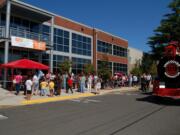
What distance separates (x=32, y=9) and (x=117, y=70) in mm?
29382

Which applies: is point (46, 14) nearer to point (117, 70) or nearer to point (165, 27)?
point (165, 27)

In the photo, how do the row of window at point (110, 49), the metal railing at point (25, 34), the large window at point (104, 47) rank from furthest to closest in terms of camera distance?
the row of window at point (110, 49) < the large window at point (104, 47) < the metal railing at point (25, 34)

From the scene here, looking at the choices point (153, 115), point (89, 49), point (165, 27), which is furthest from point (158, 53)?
point (153, 115)

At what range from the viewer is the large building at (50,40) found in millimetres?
27203

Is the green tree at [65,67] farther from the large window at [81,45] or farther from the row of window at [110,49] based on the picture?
the row of window at [110,49]

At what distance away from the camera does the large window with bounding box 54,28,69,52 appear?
3697 centimetres

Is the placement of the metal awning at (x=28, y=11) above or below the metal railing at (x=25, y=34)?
above

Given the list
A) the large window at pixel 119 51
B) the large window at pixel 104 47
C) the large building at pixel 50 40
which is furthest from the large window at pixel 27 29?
the large window at pixel 119 51

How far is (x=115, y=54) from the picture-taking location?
54.7 m

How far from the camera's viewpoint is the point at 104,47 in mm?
50781

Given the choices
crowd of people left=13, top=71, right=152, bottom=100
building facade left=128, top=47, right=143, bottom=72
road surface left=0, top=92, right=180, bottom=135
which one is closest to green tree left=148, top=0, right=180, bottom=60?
crowd of people left=13, top=71, right=152, bottom=100

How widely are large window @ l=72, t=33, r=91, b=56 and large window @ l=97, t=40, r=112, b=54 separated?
3235 mm

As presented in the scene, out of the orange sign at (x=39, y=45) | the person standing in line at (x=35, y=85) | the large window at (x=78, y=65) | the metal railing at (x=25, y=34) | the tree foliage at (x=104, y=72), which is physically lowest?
the person standing in line at (x=35, y=85)

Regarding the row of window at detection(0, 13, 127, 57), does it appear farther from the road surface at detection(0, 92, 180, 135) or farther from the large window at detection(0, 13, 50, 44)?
the road surface at detection(0, 92, 180, 135)
